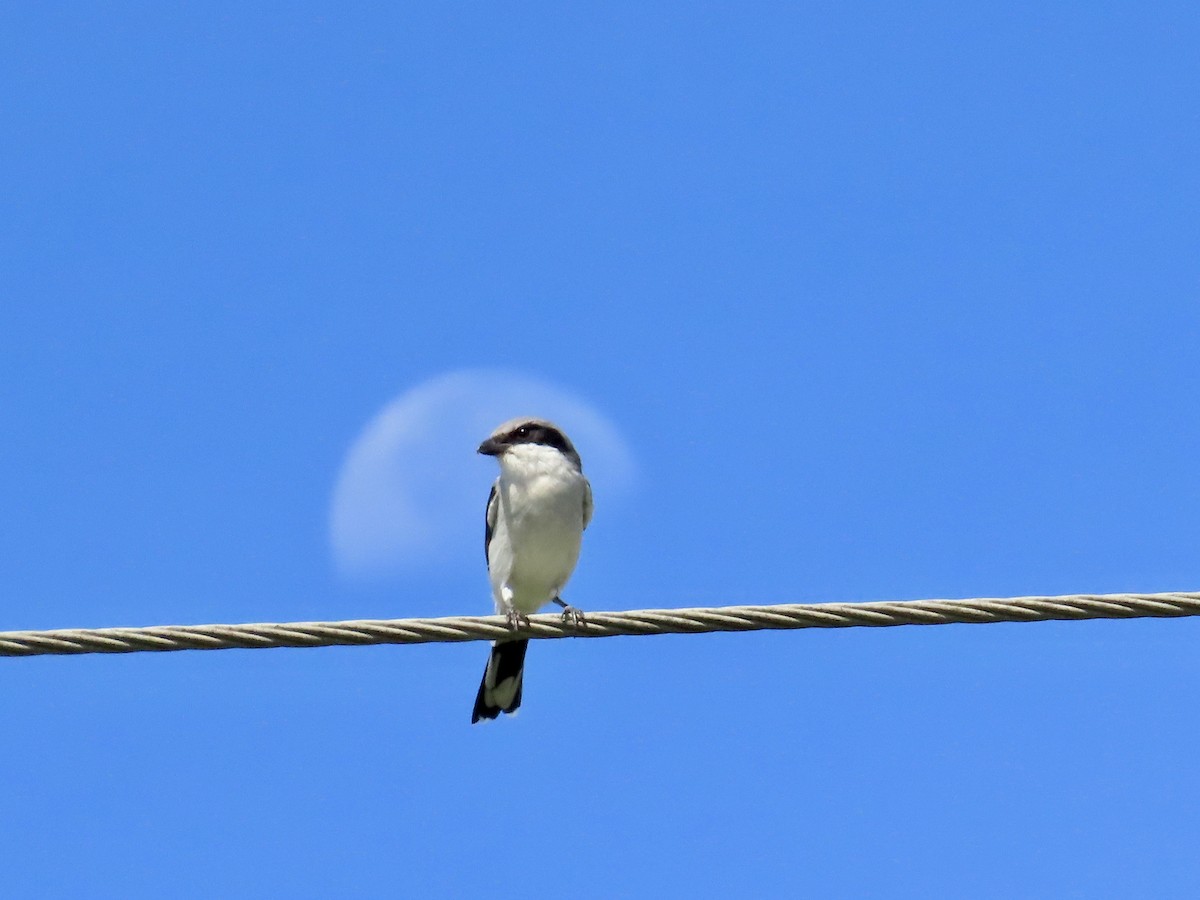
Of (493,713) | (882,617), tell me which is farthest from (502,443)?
(882,617)

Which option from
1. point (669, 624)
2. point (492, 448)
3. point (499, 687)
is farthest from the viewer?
point (492, 448)

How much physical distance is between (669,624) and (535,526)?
3492 millimetres

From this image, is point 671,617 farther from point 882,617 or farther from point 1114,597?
point 1114,597

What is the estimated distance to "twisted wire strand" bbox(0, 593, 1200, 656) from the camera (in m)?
5.70

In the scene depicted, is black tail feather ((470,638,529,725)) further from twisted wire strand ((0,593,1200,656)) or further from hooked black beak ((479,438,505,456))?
twisted wire strand ((0,593,1200,656))

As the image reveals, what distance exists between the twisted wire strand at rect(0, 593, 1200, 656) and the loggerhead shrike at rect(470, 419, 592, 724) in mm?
3323

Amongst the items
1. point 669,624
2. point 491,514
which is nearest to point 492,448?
point 491,514

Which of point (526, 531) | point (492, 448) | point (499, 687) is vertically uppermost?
point (492, 448)

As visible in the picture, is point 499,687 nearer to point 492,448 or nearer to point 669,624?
point 492,448

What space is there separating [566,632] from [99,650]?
6.72 ft

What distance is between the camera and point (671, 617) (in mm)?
6008

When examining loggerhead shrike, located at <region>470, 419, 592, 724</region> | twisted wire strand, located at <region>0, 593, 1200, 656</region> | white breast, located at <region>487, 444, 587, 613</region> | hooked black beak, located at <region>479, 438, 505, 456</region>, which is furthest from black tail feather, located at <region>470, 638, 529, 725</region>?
twisted wire strand, located at <region>0, 593, 1200, 656</region>

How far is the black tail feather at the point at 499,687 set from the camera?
30.8 feet

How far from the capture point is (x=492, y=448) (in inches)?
385
